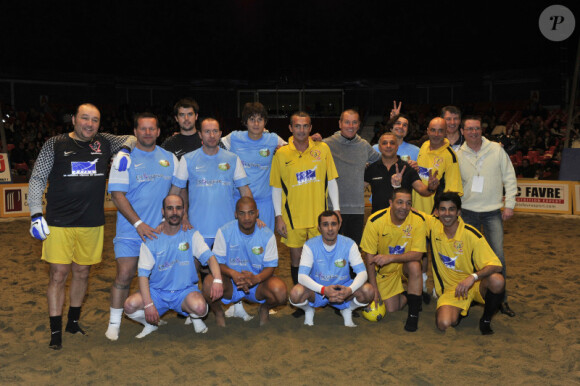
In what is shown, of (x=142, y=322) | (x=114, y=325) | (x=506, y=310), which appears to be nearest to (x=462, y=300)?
(x=506, y=310)

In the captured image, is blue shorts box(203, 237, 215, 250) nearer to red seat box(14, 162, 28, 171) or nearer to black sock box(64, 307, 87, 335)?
black sock box(64, 307, 87, 335)

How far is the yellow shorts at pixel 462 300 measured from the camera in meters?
5.93

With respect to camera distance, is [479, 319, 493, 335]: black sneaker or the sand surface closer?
the sand surface

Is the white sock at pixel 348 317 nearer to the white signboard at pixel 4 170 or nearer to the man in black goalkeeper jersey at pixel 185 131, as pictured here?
the man in black goalkeeper jersey at pixel 185 131

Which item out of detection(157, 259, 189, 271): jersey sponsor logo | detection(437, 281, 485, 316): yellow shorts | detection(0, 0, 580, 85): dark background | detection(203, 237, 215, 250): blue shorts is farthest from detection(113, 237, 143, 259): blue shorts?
detection(0, 0, 580, 85): dark background

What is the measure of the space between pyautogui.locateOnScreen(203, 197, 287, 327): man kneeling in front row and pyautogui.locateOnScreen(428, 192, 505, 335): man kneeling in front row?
181 cm

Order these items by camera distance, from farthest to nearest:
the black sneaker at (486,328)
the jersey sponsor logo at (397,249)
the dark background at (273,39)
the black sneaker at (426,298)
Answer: the dark background at (273,39), the black sneaker at (426,298), the jersey sponsor logo at (397,249), the black sneaker at (486,328)

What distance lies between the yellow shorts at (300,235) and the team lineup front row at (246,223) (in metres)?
0.01

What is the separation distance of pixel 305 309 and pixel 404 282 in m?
2.14

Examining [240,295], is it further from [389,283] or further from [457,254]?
[457,254]

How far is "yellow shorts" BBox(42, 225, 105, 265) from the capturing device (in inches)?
212

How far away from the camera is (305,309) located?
19.8 feet

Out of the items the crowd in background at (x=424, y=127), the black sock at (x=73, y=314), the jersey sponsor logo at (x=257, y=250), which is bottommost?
the black sock at (x=73, y=314)

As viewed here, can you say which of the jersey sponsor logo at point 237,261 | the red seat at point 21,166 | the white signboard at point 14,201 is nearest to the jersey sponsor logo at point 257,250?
the jersey sponsor logo at point 237,261
